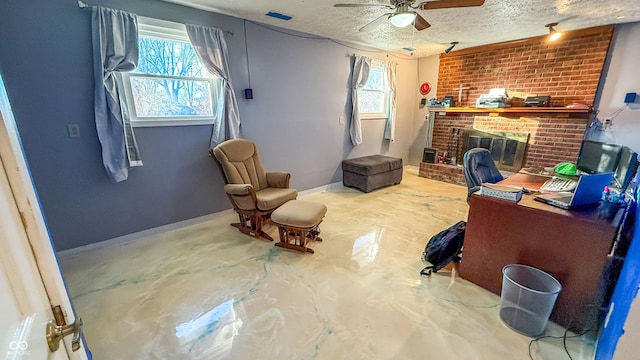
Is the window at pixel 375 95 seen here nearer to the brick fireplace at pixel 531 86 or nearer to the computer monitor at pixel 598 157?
the brick fireplace at pixel 531 86

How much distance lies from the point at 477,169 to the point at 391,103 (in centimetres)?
267

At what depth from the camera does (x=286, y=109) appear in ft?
11.7

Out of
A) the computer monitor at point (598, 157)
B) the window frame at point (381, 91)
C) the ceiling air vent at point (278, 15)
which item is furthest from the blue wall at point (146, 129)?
the computer monitor at point (598, 157)

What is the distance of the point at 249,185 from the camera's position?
256 centimetres

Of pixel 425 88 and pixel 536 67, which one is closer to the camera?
pixel 536 67

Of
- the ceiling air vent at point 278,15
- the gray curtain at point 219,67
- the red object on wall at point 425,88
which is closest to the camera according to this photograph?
the gray curtain at point 219,67

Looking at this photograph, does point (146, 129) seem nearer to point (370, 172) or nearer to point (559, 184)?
point (370, 172)

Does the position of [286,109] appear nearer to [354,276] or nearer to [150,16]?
[150,16]

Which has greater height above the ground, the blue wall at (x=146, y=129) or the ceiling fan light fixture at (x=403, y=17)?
the ceiling fan light fixture at (x=403, y=17)

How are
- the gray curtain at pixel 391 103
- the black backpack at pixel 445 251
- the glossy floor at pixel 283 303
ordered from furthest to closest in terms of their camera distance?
the gray curtain at pixel 391 103, the black backpack at pixel 445 251, the glossy floor at pixel 283 303

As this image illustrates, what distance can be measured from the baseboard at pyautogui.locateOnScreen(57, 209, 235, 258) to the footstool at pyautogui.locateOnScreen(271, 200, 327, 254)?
113 cm

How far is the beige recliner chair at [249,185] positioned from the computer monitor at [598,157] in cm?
293

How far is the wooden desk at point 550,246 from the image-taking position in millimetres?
1476

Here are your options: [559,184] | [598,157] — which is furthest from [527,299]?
[598,157]
